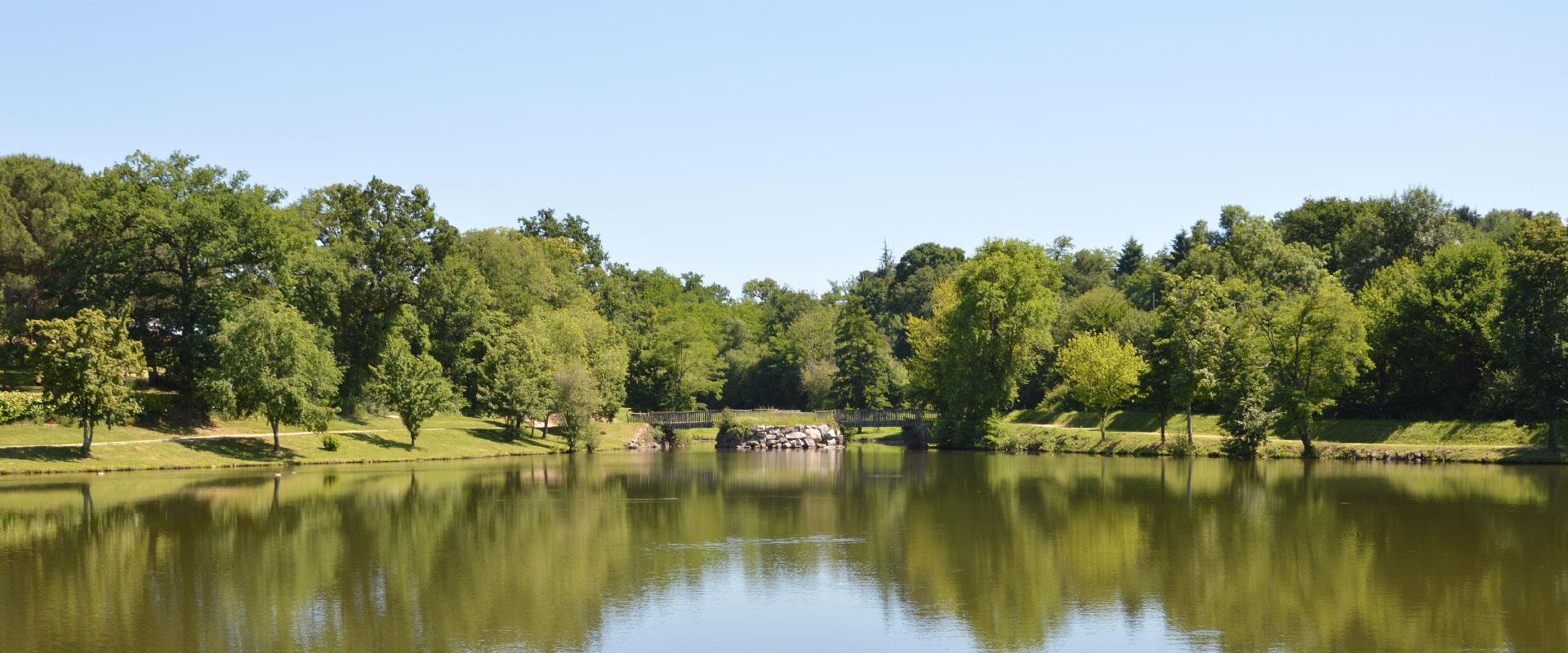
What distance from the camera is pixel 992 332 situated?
69.1 m

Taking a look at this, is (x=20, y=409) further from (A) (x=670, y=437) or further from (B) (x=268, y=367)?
(A) (x=670, y=437)

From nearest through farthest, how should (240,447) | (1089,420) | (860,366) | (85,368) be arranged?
1. (85,368)
2. (240,447)
3. (1089,420)
4. (860,366)

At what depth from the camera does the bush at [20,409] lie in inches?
1850

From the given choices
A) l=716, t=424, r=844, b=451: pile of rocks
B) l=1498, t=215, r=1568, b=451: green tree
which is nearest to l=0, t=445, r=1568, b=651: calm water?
l=1498, t=215, r=1568, b=451: green tree

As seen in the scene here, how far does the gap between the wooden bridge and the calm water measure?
118 feet

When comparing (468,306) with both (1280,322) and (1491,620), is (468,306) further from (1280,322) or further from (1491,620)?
(1491,620)

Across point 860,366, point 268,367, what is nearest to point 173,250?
point 268,367

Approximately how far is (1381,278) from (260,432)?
64.0 m

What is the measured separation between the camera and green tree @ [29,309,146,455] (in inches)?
1745

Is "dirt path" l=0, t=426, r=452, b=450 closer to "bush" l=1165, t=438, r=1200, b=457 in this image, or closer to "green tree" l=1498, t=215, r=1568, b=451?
"bush" l=1165, t=438, r=1200, b=457

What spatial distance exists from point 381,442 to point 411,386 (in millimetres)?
4110

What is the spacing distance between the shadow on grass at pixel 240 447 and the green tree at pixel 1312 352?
47341 mm

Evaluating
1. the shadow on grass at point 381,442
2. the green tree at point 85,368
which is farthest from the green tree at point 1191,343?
the green tree at point 85,368

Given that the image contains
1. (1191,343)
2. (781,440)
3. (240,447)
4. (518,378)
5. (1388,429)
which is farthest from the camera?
(781,440)
